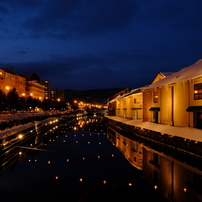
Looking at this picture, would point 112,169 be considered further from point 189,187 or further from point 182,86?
point 182,86

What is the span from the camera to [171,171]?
14594 millimetres

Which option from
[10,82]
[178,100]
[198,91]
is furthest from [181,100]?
[10,82]

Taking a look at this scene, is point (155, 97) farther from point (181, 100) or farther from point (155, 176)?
point (155, 176)

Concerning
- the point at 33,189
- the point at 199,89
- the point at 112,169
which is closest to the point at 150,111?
the point at 199,89

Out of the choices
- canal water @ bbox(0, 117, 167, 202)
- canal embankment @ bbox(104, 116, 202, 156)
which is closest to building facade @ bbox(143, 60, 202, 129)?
canal embankment @ bbox(104, 116, 202, 156)

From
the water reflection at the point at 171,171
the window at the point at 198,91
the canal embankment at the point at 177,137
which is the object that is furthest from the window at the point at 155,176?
the window at the point at 198,91

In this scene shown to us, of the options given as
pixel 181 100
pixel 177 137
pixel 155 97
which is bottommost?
pixel 177 137

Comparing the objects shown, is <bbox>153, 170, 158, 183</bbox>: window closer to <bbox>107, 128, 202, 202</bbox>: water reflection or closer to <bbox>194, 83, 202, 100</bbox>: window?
<bbox>107, 128, 202, 202</bbox>: water reflection

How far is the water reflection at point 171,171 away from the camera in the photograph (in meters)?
11.0

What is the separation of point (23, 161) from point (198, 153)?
42.9 ft

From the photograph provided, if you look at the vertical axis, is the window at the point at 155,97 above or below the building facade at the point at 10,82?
below

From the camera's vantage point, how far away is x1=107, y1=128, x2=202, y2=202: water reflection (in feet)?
36.1

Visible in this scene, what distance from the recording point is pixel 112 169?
15.2 m

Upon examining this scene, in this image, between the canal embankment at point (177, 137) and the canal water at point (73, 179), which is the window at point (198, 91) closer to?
the canal embankment at point (177, 137)
